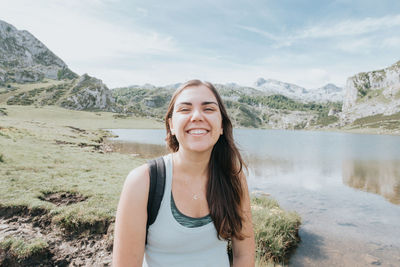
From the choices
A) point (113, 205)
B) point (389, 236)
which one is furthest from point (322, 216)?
point (113, 205)

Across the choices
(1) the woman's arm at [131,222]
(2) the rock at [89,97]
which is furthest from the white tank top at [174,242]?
(2) the rock at [89,97]

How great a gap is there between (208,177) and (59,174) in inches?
461

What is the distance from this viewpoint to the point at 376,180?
22.5 metres

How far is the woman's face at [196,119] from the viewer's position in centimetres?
255

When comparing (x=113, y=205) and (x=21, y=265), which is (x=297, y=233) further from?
(x=21, y=265)

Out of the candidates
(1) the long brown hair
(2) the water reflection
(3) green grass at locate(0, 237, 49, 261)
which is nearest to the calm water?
(2) the water reflection

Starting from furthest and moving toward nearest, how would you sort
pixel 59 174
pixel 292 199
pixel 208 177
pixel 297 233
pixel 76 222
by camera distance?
pixel 292 199 → pixel 59 174 → pixel 297 233 → pixel 76 222 → pixel 208 177

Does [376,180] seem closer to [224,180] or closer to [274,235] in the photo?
[274,235]

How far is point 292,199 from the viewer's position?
15953 mm

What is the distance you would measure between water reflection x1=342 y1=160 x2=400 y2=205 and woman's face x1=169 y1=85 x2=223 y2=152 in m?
20.1

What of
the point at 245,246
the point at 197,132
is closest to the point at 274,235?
the point at 245,246

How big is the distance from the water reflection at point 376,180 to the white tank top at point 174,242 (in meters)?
20.0

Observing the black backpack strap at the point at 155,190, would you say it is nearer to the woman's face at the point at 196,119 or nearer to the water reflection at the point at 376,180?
the woman's face at the point at 196,119

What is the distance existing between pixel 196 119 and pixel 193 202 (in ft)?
3.22
